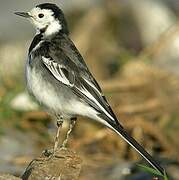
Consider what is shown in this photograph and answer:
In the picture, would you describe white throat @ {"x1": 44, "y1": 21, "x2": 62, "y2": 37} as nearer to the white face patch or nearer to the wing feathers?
the white face patch

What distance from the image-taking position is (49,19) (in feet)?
24.1

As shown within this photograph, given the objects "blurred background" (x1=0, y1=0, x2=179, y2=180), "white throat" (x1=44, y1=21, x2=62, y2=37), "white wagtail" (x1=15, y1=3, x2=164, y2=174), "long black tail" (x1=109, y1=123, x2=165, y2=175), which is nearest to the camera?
"long black tail" (x1=109, y1=123, x2=165, y2=175)

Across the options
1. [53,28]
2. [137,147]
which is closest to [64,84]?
[53,28]

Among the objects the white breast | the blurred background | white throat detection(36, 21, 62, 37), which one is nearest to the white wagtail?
the white breast

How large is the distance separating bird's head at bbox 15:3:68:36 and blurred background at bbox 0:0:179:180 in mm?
1310

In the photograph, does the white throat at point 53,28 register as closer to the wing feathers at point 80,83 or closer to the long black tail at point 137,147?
the wing feathers at point 80,83

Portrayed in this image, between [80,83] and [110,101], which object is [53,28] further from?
[110,101]

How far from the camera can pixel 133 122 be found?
30.5 feet

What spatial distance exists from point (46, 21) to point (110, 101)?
8.75 feet

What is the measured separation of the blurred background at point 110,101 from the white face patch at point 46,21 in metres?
1.32

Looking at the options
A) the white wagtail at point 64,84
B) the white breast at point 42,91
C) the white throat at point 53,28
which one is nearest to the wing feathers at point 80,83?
the white wagtail at point 64,84

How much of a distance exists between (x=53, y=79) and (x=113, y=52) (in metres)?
5.80

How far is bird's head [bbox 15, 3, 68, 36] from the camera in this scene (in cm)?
732

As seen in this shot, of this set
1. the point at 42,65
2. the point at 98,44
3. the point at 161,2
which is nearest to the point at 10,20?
the point at 98,44
